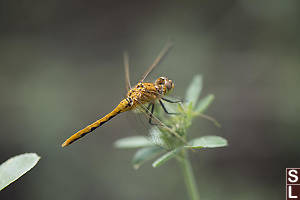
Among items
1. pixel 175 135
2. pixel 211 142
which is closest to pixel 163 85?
pixel 175 135

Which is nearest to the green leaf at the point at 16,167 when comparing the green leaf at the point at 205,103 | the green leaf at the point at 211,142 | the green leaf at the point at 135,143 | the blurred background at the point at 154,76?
the green leaf at the point at 135,143

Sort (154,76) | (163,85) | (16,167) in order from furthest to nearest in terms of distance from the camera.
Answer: (154,76) → (163,85) → (16,167)

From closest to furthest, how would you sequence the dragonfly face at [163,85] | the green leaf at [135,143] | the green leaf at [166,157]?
1. the green leaf at [166,157]
2. the green leaf at [135,143]
3. the dragonfly face at [163,85]

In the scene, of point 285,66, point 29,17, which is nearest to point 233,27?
point 285,66

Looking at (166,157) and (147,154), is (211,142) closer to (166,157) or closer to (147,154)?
(166,157)

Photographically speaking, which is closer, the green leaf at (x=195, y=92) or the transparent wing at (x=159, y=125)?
the transparent wing at (x=159, y=125)

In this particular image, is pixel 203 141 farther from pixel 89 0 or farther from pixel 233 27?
pixel 89 0

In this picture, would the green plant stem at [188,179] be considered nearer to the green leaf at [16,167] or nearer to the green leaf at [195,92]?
the green leaf at [195,92]
